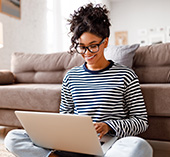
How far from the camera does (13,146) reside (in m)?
0.86

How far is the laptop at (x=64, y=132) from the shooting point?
0.68 meters

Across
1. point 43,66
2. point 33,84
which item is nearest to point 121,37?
point 43,66

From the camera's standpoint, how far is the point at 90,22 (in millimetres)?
967

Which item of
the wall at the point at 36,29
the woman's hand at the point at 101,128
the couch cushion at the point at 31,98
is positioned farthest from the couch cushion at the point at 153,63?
the wall at the point at 36,29

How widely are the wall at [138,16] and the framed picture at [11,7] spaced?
319 centimetres

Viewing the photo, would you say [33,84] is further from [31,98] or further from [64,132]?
[64,132]

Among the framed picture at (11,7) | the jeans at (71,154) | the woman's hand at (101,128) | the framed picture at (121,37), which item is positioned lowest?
the jeans at (71,154)

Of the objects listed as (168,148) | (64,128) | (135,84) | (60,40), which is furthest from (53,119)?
(60,40)

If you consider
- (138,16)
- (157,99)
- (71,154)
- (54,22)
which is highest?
(138,16)

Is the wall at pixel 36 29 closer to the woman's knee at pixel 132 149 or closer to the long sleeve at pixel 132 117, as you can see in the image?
the long sleeve at pixel 132 117

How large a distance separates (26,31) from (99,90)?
2750 mm

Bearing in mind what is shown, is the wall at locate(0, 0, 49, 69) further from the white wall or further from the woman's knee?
the woman's knee

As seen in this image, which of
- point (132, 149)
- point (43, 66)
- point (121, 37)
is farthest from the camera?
point (121, 37)

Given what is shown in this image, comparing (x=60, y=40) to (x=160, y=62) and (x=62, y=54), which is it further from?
(x=160, y=62)
